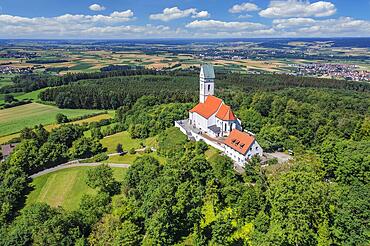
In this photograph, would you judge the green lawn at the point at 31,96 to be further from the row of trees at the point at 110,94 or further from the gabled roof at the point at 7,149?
the gabled roof at the point at 7,149

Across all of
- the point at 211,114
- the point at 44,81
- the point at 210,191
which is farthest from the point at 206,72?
the point at 44,81

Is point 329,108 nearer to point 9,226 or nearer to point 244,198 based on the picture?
point 244,198

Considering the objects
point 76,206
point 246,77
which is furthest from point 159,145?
point 246,77

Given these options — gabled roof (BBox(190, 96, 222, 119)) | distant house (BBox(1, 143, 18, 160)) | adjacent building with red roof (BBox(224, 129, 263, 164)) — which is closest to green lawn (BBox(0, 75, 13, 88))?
distant house (BBox(1, 143, 18, 160))

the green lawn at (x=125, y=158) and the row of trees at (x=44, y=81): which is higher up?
the row of trees at (x=44, y=81)

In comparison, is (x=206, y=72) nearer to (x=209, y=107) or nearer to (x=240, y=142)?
(x=209, y=107)

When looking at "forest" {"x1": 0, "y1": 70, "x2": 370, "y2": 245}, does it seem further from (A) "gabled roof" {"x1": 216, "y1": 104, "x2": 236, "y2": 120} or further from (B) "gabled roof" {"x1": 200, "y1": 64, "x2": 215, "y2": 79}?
(B) "gabled roof" {"x1": 200, "y1": 64, "x2": 215, "y2": 79}

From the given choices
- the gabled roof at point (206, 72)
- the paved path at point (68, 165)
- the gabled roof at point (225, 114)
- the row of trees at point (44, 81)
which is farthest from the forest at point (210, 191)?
the row of trees at point (44, 81)
